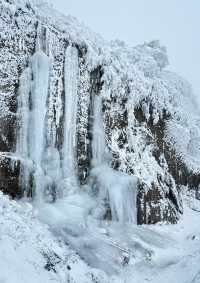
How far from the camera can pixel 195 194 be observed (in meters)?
23.9

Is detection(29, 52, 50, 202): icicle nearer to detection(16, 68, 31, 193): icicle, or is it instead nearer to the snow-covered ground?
detection(16, 68, 31, 193): icicle

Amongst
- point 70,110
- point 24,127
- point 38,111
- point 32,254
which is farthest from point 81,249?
point 70,110

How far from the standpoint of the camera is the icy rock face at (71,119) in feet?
46.0

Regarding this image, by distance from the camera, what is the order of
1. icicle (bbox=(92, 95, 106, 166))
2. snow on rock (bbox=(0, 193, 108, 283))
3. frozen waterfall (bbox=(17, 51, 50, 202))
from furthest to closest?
icicle (bbox=(92, 95, 106, 166)) → frozen waterfall (bbox=(17, 51, 50, 202)) → snow on rock (bbox=(0, 193, 108, 283))

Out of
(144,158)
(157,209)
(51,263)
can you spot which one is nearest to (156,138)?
(144,158)

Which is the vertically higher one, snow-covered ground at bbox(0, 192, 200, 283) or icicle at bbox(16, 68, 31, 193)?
icicle at bbox(16, 68, 31, 193)

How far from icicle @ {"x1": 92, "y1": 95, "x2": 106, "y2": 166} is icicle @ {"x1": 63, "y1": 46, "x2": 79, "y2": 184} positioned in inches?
44.8

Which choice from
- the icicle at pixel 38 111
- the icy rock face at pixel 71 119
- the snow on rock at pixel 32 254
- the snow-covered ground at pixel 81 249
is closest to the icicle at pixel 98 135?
the icy rock face at pixel 71 119

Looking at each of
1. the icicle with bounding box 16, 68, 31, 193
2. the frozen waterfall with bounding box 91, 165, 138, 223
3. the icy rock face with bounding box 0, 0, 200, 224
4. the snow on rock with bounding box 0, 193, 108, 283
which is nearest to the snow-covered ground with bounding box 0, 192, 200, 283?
the snow on rock with bounding box 0, 193, 108, 283

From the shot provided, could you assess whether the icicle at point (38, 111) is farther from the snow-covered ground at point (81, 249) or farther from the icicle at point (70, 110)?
the snow-covered ground at point (81, 249)

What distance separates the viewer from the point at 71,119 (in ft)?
51.2

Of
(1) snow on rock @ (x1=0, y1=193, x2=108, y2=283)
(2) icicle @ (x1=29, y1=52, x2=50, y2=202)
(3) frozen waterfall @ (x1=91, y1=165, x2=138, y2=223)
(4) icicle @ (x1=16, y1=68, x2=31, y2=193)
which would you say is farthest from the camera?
(3) frozen waterfall @ (x1=91, y1=165, x2=138, y2=223)

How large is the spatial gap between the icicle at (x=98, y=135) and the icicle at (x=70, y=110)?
1.14m

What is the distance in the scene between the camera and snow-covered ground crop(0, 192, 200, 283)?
890 centimetres
